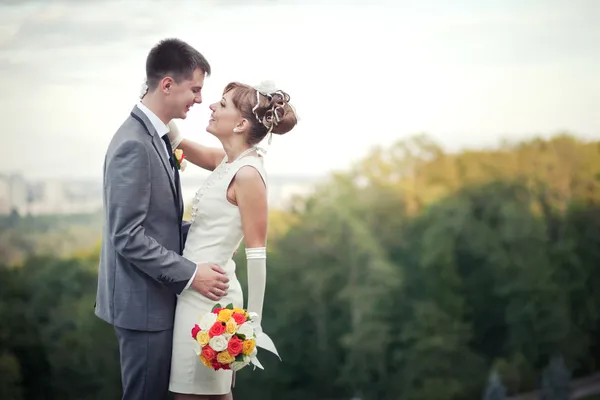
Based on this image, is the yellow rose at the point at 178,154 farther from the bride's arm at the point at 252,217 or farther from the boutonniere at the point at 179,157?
the bride's arm at the point at 252,217

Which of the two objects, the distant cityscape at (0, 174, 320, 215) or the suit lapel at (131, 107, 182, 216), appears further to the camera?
the distant cityscape at (0, 174, 320, 215)

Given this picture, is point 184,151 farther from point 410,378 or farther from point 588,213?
point 588,213

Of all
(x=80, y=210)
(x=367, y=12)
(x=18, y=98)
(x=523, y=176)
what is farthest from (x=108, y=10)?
(x=523, y=176)

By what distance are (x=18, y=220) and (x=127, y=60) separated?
1.48m

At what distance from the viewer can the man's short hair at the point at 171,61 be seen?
2523mm

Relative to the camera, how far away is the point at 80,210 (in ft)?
20.2

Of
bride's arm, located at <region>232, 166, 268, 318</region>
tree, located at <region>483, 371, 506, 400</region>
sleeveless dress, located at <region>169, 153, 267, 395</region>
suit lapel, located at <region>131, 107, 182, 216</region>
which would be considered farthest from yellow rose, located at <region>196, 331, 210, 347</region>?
tree, located at <region>483, 371, 506, 400</region>

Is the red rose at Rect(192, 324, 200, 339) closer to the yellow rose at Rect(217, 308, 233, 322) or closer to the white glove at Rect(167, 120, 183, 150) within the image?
the yellow rose at Rect(217, 308, 233, 322)

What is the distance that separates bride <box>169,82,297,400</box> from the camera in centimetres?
250

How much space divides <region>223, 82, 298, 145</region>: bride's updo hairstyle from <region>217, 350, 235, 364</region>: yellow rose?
0.70 meters

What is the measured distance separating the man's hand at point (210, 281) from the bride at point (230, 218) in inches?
0.8

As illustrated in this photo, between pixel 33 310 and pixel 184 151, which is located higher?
pixel 184 151

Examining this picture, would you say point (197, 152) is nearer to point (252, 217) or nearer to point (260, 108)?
point (260, 108)

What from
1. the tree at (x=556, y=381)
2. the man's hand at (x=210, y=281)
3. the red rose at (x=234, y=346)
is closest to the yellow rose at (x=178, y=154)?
the man's hand at (x=210, y=281)
